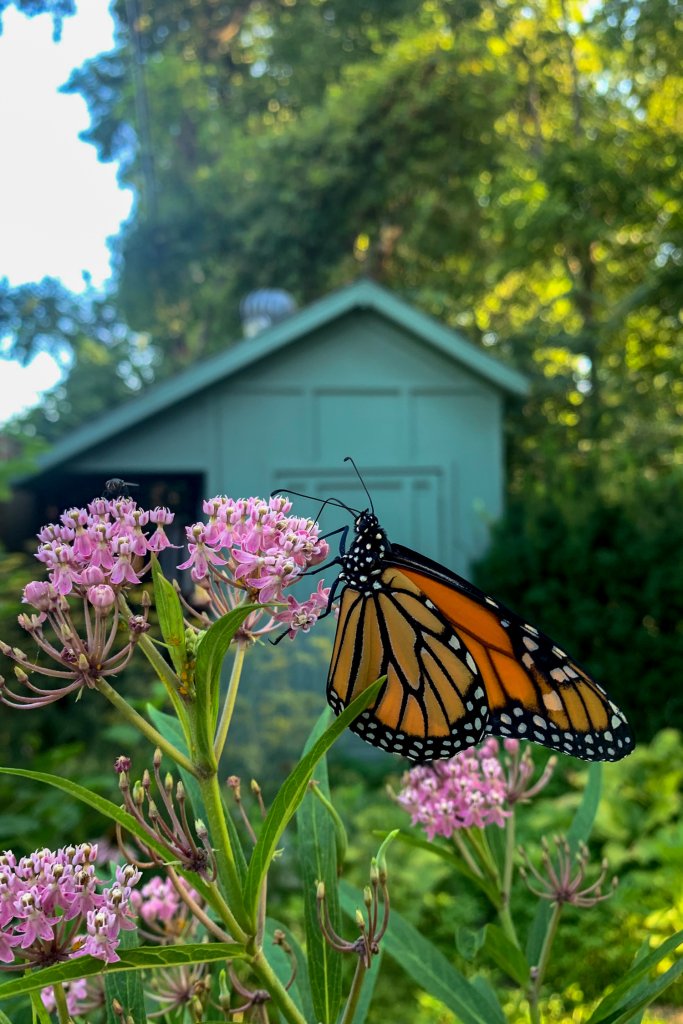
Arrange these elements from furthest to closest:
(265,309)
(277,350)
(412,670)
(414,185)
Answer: (414,185) < (265,309) < (277,350) < (412,670)

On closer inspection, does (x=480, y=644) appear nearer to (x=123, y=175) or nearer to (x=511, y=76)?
(x=511, y=76)

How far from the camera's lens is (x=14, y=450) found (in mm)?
5906

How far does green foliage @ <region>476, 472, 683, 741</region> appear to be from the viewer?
21.7ft

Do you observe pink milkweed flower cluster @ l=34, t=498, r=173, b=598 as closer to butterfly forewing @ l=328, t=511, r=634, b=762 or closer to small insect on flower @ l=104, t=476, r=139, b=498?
small insect on flower @ l=104, t=476, r=139, b=498

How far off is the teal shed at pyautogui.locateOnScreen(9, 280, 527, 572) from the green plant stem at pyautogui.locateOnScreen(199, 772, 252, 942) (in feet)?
19.4

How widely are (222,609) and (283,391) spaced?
6470 millimetres

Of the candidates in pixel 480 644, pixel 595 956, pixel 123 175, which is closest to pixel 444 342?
pixel 595 956

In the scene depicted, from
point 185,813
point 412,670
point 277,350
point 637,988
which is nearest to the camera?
point 185,813

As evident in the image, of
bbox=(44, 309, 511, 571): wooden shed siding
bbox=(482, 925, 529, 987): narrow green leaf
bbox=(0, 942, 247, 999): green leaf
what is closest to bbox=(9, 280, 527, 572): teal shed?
bbox=(44, 309, 511, 571): wooden shed siding

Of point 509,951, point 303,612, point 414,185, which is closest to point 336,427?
point 509,951

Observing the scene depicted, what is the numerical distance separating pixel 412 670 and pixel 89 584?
1.83 ft

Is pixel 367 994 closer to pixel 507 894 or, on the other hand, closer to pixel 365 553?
pixel 507 894

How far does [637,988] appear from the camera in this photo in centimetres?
74

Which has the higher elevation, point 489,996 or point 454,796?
point 454,796
